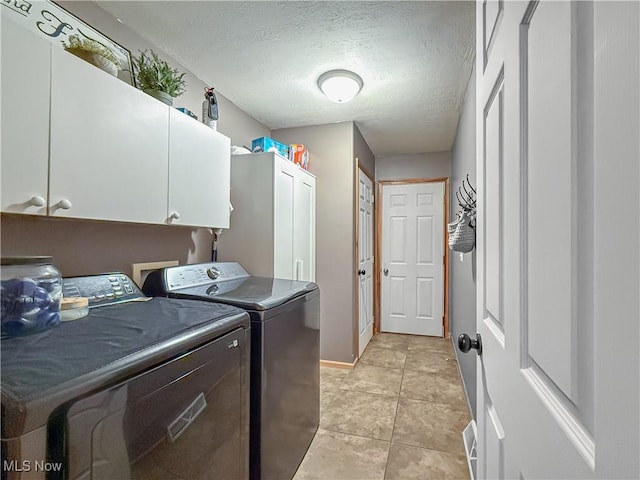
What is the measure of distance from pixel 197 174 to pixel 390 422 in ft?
6.47

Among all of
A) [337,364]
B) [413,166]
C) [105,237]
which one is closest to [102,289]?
[105,237]

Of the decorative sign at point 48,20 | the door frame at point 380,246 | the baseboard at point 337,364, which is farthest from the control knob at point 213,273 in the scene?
the door frame at point 380,246

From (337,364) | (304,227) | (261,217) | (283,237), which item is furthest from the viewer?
(337,364)

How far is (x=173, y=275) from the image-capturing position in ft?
5.23

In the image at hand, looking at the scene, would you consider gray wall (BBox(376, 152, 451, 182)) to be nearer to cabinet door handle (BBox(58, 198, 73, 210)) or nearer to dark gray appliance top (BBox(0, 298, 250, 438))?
dark gray appliance top (BBox(0, 298, 250, 438))

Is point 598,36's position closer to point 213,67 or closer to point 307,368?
point 307,368

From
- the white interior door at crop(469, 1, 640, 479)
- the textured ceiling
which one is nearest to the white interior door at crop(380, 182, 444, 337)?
the textured ceiling

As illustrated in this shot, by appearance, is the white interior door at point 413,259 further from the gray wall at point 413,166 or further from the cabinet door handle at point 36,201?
the cabinet door handle at point 36,201

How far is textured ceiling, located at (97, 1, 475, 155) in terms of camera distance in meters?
1.54

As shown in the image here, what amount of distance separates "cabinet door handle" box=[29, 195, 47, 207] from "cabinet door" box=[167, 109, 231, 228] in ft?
1.79

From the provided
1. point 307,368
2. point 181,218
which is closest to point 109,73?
point 181,218

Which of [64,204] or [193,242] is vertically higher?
[64,204]

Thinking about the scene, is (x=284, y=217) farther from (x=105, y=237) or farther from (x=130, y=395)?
(x=130, y=395)

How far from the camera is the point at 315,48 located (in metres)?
1.82
